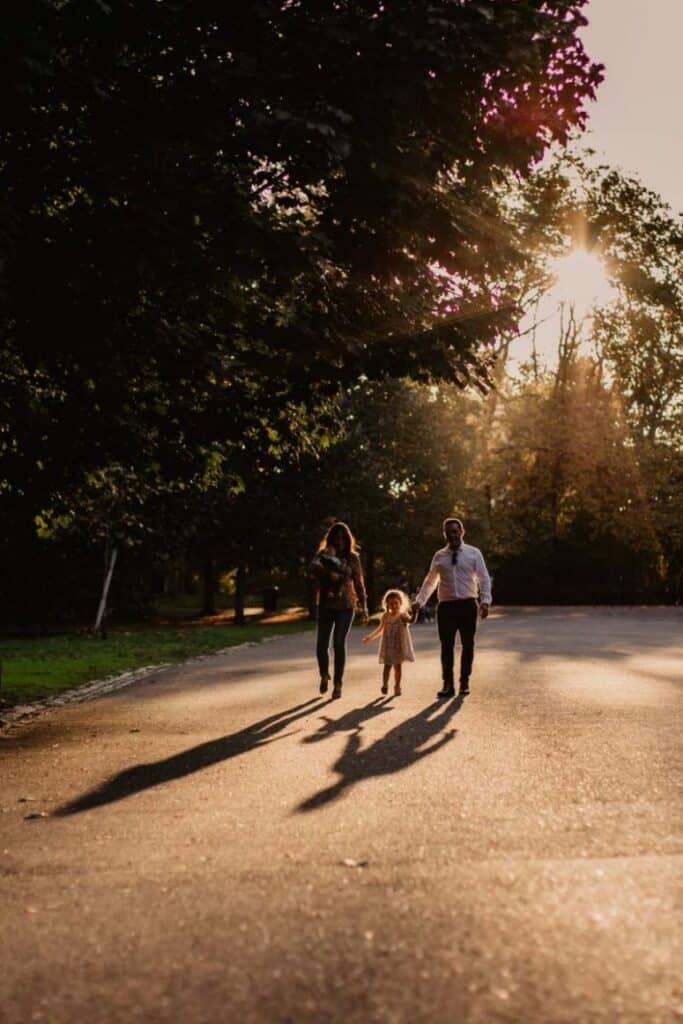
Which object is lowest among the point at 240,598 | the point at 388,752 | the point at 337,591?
the point at 388,752

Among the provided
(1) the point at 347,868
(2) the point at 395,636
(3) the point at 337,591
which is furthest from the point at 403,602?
(1) the point at 347,868

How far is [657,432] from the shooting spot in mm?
58688

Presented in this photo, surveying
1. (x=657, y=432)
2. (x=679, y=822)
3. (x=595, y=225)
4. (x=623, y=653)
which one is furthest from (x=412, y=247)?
(x=657, y=432)

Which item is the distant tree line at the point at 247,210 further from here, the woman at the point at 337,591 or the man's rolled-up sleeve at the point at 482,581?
the man's rolled-up sleeve at the point at 482,581

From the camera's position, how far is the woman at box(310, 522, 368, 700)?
A: 1363 centimetres

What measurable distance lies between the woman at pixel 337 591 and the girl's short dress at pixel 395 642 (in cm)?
36

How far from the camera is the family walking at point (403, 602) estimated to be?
1353cm

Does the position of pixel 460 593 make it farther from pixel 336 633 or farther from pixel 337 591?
pixel 336 633

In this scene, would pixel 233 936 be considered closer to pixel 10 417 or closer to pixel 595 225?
pixel 10 417

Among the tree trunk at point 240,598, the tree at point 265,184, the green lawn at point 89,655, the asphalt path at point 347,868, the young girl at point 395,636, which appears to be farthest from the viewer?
the tree trunk at point 240,598

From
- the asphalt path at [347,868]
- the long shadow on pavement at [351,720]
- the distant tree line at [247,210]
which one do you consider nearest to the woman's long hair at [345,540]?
the distant tree line at [247,210]

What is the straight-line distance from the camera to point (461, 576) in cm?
1354

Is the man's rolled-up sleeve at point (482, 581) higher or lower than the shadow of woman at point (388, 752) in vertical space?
higher

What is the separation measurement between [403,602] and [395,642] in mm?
469
